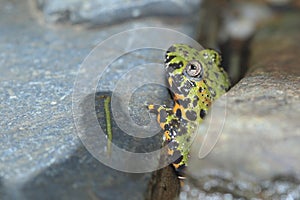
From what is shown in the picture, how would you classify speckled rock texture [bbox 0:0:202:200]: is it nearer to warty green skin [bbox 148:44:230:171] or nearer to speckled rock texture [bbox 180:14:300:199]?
warty green skin [bbox 148:44:230:171]

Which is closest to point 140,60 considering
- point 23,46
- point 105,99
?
point 105,99

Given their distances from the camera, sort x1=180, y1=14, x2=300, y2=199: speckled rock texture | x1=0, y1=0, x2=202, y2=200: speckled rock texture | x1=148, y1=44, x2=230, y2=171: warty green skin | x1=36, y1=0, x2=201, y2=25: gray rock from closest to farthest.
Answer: x1=0, y1=0, x2=202, y2=200: speckled rock texture, x1=180, y1=14, x2=300, y2=199: speckled rock texture, x1=148, y1=44, x2=230, y2=171: warty green skin, x1=36, y1=0, x2=201, y2=25: gray rock

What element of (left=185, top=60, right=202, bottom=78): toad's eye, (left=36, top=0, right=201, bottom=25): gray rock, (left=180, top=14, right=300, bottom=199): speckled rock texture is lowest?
(left=180, top=14, right=300, bottom=199): speckled rock texture

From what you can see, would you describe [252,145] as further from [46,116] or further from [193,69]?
[46,116]

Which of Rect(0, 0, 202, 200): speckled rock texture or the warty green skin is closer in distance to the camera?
Rect(0, 0, 202, 200): speckled rock texture

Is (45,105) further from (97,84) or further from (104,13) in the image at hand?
(104,13)

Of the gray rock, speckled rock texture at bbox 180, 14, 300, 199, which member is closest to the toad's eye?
speckled rock texture at bbox 180, 14, 300, 199

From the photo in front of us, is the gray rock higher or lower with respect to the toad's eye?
higher
